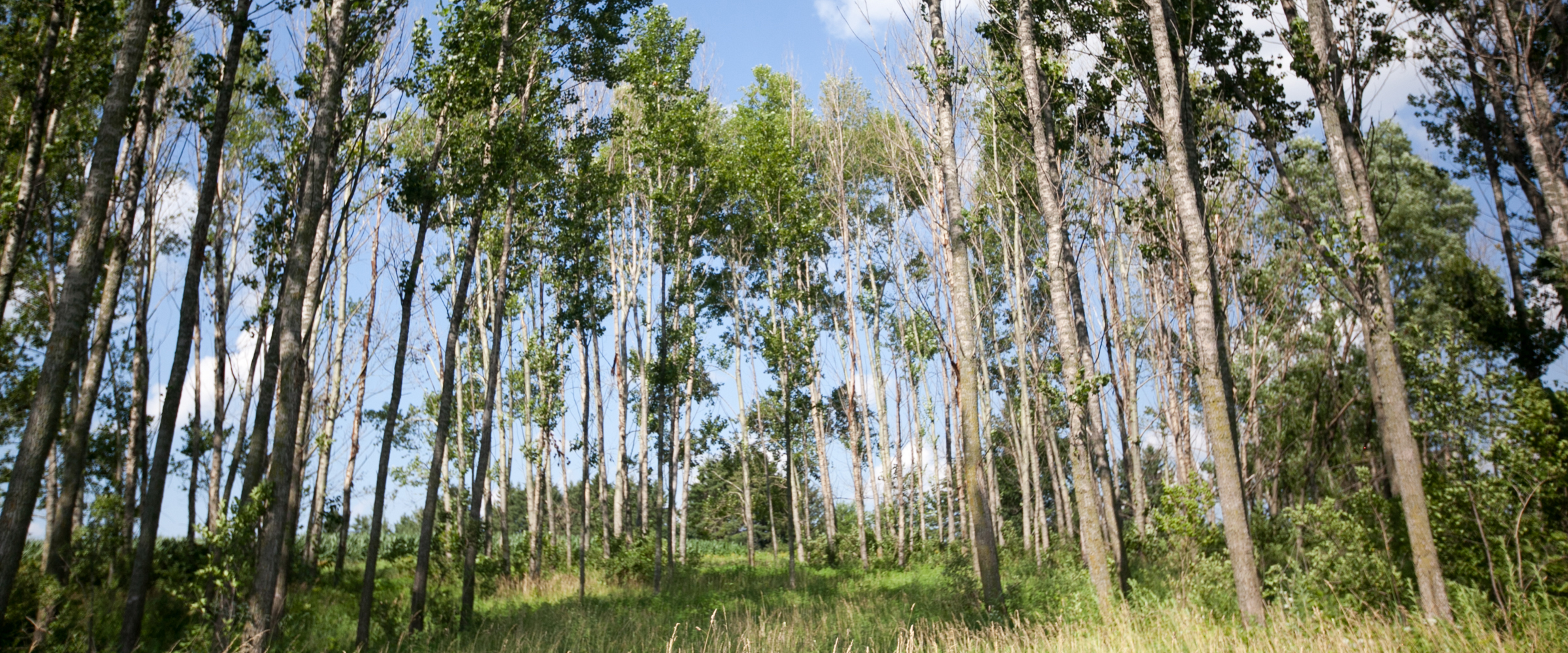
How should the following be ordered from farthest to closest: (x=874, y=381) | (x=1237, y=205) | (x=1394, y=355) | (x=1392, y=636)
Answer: (x=874, y=381) → (x=1237, y=205) → (x=1394, y=355) → (x=1392, y=636)

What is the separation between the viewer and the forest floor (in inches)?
227

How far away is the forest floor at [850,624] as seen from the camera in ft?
18.9

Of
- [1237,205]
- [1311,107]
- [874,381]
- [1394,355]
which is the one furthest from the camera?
[874,381]

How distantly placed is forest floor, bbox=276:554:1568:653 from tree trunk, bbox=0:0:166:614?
383cm

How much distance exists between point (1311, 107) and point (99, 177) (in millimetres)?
12325

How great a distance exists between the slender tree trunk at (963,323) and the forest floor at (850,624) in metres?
0.67

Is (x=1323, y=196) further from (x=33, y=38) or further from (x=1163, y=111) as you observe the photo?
(x=33, y=38)

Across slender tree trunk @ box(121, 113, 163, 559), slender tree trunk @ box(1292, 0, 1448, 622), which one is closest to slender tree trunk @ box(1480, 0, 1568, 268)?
slender tree trunk @ box(1292, 0, 1448, 622)

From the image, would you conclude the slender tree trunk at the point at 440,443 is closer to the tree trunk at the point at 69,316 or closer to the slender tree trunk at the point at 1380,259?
the tree trunk at the point at 69,316

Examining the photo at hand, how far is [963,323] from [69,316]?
8.04 m

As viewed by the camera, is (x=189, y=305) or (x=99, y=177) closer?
(x=99, y=177)

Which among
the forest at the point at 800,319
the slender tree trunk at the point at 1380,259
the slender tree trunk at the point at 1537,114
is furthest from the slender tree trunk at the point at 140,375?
the slender tree trunk at the point at 1537,114

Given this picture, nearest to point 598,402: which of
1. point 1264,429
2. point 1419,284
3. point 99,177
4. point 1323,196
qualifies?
point 99,177

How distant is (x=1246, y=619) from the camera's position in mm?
6633
